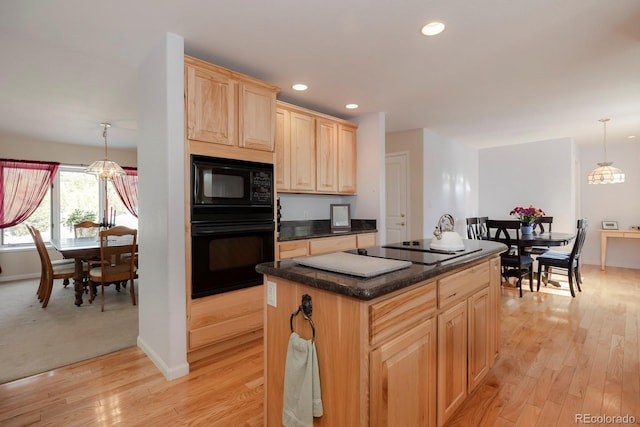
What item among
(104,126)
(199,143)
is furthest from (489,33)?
(104,126)

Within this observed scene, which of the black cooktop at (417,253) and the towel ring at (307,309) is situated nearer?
the towel ring at (307,309)

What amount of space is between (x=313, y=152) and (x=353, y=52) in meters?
1.39

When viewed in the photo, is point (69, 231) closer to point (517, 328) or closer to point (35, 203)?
point (35, 203)

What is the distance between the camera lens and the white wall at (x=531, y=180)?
229 inches

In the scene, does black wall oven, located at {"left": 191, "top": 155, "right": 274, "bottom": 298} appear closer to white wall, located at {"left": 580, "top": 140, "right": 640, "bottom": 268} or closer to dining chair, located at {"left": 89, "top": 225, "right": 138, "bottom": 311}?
dining chair, located at {"left": 89, "top": 225, "right": 138, "bottom": 311}

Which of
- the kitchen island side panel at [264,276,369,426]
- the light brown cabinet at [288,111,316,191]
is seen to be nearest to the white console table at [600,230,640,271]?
the light brown cabinet at [288,111,316,191]

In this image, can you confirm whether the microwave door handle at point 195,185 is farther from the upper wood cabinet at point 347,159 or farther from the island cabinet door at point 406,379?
the upper wood cabinet at point 347,159

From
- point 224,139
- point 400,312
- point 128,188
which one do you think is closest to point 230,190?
point 224,139

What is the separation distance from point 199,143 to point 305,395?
6.22ft

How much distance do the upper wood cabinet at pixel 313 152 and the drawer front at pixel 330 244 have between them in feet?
2.17

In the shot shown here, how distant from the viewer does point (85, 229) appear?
5.36 metres

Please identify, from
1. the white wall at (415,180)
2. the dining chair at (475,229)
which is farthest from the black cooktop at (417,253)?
the dining chair at (475,229)

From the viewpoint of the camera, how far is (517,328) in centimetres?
312

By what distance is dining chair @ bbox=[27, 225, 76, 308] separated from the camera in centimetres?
382
